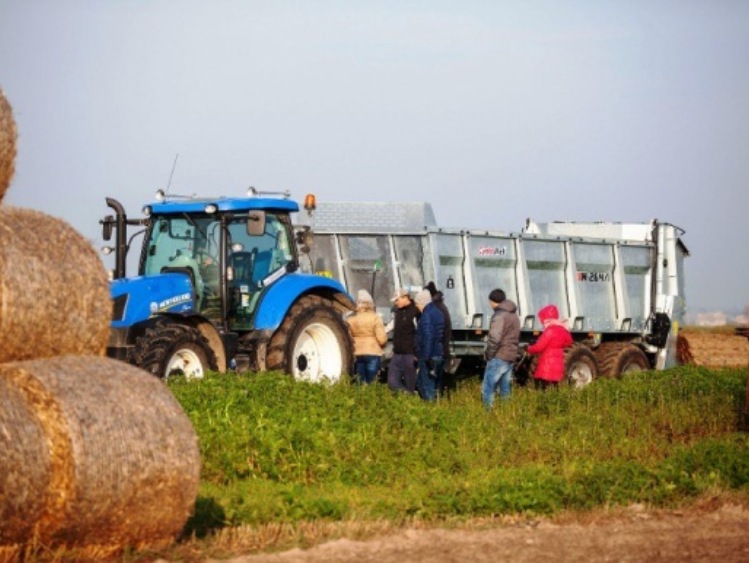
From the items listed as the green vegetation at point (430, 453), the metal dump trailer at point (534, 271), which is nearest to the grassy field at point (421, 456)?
the green vegetation at point (430, 453)

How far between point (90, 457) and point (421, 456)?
603 cm

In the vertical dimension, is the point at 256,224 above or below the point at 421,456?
above

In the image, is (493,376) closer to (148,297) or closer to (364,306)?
(364,306)

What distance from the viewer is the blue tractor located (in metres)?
17.1

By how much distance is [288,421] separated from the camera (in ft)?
46.5

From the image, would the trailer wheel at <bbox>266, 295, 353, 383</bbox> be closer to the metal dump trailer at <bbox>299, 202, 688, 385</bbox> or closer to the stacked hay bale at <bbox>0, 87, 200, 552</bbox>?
the metal dump trailer at <bbox>299, 202, 688, 385</bbox>

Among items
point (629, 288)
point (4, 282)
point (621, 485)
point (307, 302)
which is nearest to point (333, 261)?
point (307, 302)

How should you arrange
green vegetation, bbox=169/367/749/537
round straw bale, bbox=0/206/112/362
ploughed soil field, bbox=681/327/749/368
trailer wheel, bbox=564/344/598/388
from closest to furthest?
1. round straw bale, bbox=0/206/112/362
2. green vegetation, bbox=169/367/749/537
3. trailer wheel, bbox=564/344/598/388
4. ploughed soil field, bbox=681/327/749/368

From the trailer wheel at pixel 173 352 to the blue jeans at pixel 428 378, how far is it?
3.68 meters

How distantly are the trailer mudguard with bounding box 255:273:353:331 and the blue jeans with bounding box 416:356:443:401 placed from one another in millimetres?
2074

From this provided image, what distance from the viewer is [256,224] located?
56.1 feet

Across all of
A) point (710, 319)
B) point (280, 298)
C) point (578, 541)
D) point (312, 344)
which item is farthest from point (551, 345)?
point (710, 319)

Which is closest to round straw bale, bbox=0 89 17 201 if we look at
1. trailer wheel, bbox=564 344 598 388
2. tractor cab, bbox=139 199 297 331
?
tractor cab, bbox=139 199 297 331

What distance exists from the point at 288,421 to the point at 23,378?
566cm
